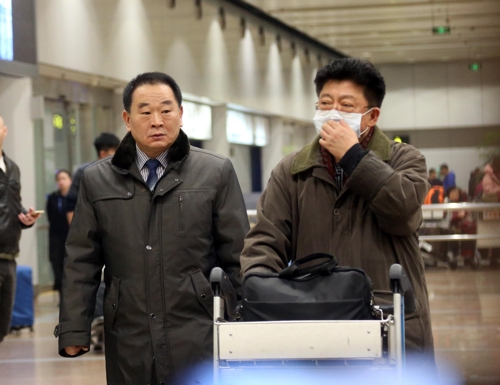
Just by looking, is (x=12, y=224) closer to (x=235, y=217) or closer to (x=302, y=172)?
(x=235, y=217)

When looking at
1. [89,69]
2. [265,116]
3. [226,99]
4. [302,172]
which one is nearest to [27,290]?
[89,69]

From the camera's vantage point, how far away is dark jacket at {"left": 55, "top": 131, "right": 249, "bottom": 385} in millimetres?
3195

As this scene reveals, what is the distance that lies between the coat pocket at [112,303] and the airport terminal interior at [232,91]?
1429 mm

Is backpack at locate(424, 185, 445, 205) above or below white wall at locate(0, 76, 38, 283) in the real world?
below

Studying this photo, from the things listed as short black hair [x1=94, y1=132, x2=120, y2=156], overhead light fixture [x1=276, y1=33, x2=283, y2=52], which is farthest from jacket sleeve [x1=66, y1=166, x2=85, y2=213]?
overhead light fixture [x1=276, y1=33, x2=283, y2=52]

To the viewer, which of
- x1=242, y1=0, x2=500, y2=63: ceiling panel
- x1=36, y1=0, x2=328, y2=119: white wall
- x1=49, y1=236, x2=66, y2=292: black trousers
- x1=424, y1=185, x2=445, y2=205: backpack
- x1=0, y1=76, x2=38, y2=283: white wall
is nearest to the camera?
x1=49, y1=236, x2=66, y2=292: black trousers

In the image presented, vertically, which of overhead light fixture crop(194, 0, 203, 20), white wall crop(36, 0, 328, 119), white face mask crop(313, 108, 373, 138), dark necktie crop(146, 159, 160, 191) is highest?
overhead light fixture crop(194, 0, 203, 20)

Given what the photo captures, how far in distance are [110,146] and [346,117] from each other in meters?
4.68

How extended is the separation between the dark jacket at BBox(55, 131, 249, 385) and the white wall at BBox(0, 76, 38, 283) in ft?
28.0

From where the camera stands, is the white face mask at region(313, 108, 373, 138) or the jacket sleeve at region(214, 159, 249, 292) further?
the jacket sleeve at region(214, 159, 249, 292)

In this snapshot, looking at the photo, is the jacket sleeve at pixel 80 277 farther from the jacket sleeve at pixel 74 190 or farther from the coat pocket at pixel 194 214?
the jacket sleeve at pixel 74 190

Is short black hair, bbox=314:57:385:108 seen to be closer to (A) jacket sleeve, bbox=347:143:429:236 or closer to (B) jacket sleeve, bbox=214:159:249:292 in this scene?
(A) jacket sleeve, bbox=347:143:429:236

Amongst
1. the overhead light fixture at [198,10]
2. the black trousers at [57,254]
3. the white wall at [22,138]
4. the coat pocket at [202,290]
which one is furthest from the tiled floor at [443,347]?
the overhead light fixture at [198,10]

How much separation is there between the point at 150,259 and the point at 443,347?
4.46 metres
